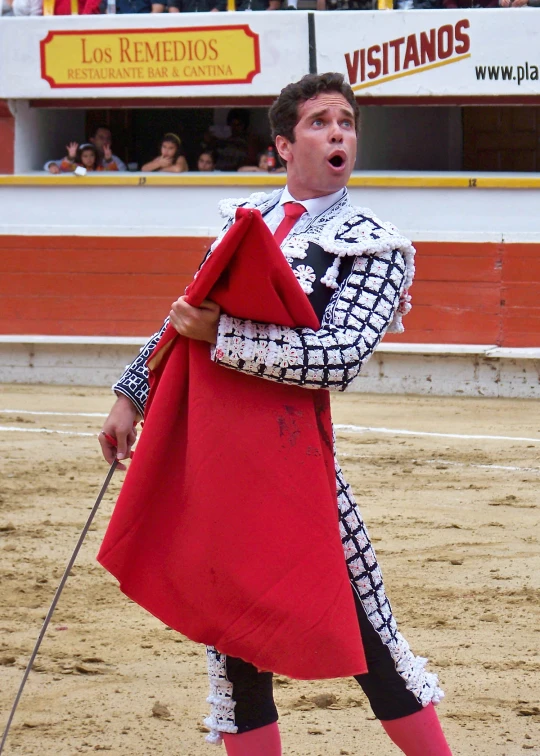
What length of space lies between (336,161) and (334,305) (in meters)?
0.24

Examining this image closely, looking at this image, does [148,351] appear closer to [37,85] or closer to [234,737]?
[234,737]

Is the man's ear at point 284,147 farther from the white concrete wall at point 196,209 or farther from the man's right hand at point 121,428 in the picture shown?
the white concrete wall at point 196,209

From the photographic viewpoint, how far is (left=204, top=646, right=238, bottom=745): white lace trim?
181cm

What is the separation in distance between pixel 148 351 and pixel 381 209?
24.4ft

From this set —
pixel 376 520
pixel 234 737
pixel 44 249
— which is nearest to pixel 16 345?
pixel 44 249

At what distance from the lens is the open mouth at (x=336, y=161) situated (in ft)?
Result: 5.77

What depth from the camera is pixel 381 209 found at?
9141 millimetres

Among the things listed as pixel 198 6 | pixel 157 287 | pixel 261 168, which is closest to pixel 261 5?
pixel 198 6

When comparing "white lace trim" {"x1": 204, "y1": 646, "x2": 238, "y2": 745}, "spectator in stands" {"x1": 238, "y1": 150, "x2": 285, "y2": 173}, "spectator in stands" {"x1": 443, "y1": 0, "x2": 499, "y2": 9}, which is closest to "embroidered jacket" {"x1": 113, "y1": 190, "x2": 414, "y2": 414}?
"white lace trim" {"x1": 204, "y1": 646, "x2": 238, "y2": 745}

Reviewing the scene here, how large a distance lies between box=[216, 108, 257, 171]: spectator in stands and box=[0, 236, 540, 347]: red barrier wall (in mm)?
1843

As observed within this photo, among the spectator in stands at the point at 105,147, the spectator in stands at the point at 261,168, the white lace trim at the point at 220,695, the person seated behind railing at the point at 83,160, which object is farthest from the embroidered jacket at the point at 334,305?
the spectator in stands at the point at 105,147

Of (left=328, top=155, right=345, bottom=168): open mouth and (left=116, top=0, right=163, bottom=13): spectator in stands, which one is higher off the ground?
(left=116, top=0, right=163, bottom=13): spectator in stands

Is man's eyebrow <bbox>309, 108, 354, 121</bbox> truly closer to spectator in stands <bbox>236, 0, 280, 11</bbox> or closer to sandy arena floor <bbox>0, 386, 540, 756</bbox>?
sandy arena floor <bbox>0, 386, 540, 756</bbox>

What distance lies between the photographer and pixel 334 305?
1.68 m
